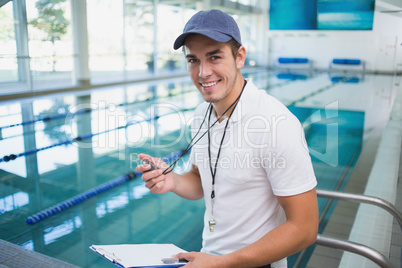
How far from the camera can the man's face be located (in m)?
1.19

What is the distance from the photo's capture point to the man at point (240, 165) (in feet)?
3.50

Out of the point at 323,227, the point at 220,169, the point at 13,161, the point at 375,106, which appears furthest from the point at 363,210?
the point at 375,106

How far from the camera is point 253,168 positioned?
1.17 metres

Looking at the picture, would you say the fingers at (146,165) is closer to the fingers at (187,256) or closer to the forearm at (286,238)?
the fingers at (187,256)

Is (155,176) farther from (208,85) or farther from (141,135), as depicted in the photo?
(141,135)

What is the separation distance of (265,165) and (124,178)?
10.3 feet

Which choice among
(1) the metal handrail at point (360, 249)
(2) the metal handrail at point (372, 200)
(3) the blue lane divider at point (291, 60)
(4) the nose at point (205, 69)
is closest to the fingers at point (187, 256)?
(4) the nose at point (205, 69)

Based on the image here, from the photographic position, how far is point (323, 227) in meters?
3.12

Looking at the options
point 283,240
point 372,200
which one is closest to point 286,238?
point 283,240

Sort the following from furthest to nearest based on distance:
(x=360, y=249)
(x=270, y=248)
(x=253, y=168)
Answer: (x=360, y=249) < (x=253, y=168) < (x=270, y=248)

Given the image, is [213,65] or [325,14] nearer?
[213,65]

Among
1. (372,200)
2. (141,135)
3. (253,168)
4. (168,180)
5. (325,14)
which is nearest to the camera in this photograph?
(253,168)

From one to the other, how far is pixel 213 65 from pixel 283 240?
603 millimetres

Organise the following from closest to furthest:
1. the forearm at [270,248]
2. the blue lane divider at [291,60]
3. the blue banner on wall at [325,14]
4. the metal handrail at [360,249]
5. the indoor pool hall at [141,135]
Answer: the forearm at [270,248] → the metal handrail at [360,249] → the indoor pool hall at [141,135] → the blue banner on wall at [325,14] → the blue lane divider at [291,60]
